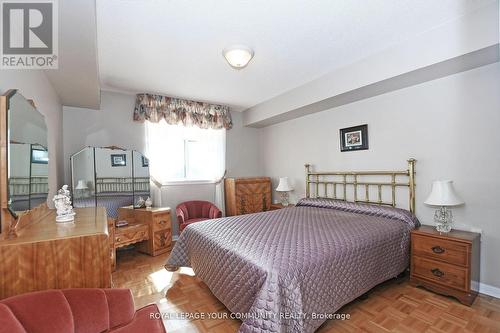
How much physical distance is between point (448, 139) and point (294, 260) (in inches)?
88.1

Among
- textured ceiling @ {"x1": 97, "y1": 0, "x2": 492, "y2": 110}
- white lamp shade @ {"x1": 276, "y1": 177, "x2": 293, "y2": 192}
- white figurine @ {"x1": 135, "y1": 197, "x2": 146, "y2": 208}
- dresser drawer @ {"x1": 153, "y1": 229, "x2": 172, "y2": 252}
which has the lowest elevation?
dresser drawer @ {"x1": 153, "y1": 229, "x2": 172, "y2": 252}

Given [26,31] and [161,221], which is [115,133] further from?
[26,31]

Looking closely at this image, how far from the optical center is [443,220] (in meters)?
2.32

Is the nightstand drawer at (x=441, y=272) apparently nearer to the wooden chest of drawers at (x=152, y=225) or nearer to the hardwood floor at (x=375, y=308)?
the hardwood floor at (x=375, y=308)

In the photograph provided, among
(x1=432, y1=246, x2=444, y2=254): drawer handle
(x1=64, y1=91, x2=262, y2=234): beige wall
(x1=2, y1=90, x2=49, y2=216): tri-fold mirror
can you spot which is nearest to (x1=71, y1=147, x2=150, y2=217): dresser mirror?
(x1=64, y1=91, x2=262, y2=234): beige wall

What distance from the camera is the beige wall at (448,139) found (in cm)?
222

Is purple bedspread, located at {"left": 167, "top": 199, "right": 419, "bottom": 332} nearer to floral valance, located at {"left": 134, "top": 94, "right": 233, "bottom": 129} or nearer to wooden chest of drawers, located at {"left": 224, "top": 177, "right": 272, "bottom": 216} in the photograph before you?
wooden chest of drawers, located at {"left": 224, "top": 177, "right": 272, "bottom": 216}

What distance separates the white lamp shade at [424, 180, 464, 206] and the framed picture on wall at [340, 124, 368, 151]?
3.60ft

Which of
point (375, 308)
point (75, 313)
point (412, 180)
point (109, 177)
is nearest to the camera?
point (75, 313)

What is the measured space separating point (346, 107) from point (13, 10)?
354 cm

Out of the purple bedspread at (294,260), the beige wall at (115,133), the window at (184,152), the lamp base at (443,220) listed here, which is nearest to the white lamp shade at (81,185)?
the beige wall at (115,133)

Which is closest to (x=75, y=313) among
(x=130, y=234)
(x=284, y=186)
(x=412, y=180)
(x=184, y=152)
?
(x=130, y=234)

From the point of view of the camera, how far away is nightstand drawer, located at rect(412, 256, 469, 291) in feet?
6.78

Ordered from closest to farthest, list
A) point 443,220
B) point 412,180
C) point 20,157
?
point 20,157, point 443,220, point 412,180
